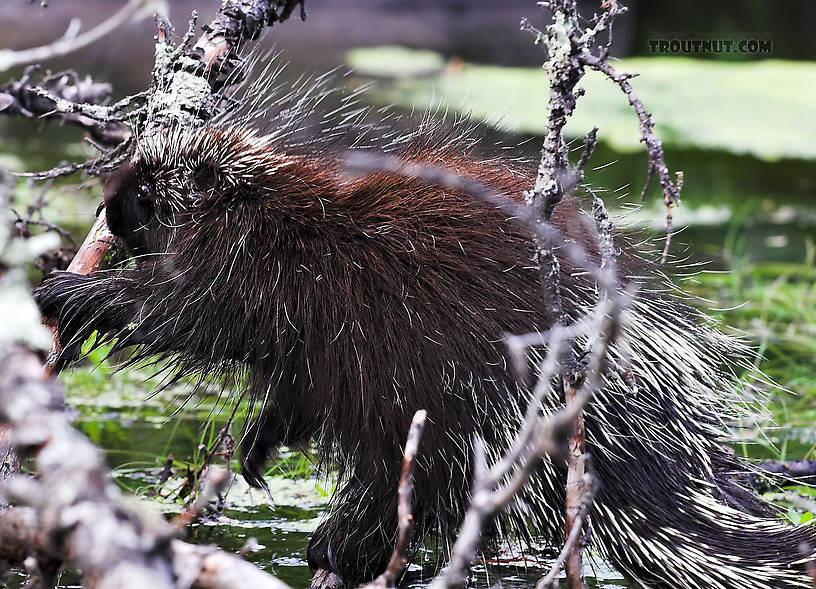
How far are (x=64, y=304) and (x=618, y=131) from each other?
8099 mm

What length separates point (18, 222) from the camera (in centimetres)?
348

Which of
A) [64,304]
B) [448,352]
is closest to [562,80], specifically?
[448,352]

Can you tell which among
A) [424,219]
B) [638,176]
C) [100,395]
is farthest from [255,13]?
[638,176]

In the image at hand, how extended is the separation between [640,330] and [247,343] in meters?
1.04

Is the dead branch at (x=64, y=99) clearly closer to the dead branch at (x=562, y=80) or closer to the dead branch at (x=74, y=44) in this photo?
the dead branch at (x=74, y=44)

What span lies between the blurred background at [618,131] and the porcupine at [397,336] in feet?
0.83

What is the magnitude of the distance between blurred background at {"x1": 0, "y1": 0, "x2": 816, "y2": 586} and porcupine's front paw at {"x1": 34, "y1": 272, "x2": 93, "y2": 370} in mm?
156

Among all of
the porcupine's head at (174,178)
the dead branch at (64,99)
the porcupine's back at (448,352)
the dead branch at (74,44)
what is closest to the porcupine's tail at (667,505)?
the porcupine's back at (448,352)

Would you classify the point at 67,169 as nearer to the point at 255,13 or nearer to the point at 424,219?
the point at 255,13

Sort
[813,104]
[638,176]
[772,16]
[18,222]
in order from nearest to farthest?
[18,222] → [638,176] → [813,104] → [772,16]

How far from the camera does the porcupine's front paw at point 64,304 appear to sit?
279 cm

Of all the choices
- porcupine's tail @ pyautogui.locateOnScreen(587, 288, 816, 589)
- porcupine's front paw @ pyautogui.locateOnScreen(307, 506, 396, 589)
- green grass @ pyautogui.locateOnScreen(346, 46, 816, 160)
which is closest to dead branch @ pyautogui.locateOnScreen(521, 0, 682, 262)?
porcupine's tail @ pyautogui.locateOnScreen(587, 288, 816, 589)

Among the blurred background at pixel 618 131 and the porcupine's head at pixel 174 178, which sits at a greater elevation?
the porcupine's head at pixel 174 178

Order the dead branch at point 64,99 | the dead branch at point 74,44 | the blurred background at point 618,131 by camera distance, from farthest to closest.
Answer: the blurred background at point 618,131 < the dead branch at point 64,99 < the dead branch at point 74,44
